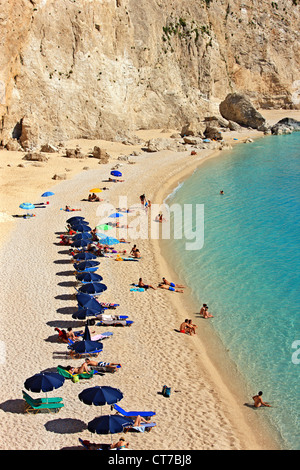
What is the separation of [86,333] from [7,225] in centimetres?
1507

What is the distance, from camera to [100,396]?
12.2 meters

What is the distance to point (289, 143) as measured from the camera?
64.6 m

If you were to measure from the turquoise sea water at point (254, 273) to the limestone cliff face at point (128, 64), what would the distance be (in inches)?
612

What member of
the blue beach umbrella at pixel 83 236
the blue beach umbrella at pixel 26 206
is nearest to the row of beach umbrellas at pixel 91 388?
the blue beach umbrella at pixel 83 236

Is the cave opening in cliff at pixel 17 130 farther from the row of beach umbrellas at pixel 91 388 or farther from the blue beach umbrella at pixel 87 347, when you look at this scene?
the blue beach umbrella at pixel 87 347

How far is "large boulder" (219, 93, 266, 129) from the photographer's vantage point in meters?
72.1

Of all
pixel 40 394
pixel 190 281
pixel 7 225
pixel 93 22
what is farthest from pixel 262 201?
pixel 93 22

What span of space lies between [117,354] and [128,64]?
49037mm

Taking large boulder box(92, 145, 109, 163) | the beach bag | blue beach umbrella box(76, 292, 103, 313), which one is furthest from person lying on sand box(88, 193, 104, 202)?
the beach bag

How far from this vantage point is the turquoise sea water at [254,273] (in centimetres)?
1578

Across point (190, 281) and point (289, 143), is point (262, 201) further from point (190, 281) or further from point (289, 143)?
point (289, 143)

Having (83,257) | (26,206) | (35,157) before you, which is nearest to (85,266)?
(83,257)

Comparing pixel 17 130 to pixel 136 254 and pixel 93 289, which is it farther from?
pixel 93 289

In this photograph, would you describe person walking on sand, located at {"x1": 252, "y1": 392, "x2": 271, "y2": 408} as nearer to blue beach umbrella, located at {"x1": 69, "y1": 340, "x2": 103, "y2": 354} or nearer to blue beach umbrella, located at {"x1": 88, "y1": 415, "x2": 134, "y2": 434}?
blue beach umbrella, located at {"x1": 88, "y1": 415, "x2": 134, "y2": 434}
